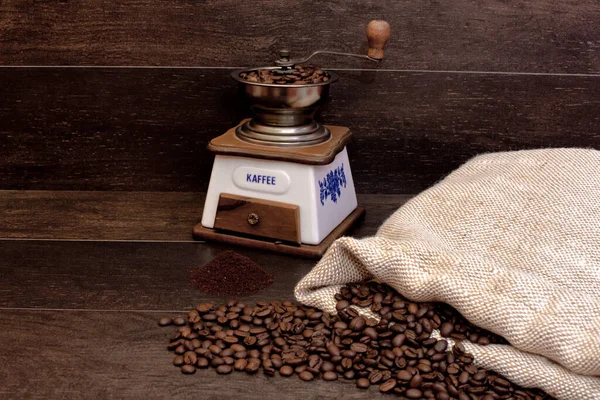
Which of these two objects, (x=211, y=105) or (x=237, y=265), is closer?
(x=237, y=265)

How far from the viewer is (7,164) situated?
6.34 ft

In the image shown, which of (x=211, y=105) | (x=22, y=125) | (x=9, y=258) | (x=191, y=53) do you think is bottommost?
(x=9, y=258)

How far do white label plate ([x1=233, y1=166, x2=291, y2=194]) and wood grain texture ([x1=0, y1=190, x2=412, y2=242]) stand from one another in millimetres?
202

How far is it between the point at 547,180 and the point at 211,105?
872 mm

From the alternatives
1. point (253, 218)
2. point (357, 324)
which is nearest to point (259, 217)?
point (253, 218)

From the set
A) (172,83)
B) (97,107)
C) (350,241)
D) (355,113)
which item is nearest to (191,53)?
(172,83)

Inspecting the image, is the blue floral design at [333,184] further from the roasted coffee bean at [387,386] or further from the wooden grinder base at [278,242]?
the roasted coffee bean at [387,386]

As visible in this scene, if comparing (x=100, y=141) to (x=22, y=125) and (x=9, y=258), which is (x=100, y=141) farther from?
(x=9, y=258)

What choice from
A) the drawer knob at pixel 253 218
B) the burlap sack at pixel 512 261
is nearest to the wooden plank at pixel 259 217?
the drawer knob at pixel 253 218

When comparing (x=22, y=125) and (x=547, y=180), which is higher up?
(x=547, y=180)

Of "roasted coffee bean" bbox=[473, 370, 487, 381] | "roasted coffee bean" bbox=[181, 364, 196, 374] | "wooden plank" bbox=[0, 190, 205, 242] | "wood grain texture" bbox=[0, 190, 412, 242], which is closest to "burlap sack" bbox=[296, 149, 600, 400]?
"roasted coffee bean" bbox=[473, 370, 487, 381]

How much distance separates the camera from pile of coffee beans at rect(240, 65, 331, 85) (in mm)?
1520

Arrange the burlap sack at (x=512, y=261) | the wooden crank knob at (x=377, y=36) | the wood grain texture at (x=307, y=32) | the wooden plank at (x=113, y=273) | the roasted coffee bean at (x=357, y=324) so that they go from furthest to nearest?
the wood grain texture at (x=307, y=32), the wooden crank knob at (x=377, y=36), the wooden plank at (x=113, y=273), the roasted coffee bean at (x=357, y=324), the burlap sack at (x=512, y=261)

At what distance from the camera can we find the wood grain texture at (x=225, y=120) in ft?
5.91
